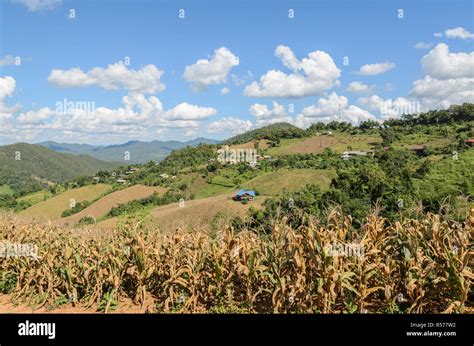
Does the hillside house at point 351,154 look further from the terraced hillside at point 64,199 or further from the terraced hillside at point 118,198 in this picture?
the terraced hillside at point 64,199

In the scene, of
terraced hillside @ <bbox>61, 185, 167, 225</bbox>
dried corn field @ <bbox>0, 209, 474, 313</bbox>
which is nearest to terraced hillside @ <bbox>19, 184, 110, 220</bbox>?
terraced hillside @ <bbox>61, 185, 167, 225</bbox>

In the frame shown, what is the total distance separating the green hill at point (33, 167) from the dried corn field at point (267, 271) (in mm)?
122534

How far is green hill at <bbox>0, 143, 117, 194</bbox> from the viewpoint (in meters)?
124

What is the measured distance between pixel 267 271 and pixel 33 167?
6379 inches

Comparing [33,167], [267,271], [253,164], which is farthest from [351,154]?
[33,167]

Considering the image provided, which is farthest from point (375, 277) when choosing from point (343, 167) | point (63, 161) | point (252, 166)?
point (63, 161)

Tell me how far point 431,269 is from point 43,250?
249 inches

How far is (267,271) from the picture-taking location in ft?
17.6

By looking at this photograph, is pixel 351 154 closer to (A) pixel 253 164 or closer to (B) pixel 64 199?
(A) pixel 253 164

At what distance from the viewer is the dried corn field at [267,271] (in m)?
4.71

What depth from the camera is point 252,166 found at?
69.2 metres

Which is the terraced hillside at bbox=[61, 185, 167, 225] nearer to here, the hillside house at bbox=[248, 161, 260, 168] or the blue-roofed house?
the hillside house at bbox=[248, 161, 260, 168]

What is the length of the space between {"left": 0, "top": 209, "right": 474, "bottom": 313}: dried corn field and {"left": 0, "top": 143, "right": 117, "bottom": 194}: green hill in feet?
402

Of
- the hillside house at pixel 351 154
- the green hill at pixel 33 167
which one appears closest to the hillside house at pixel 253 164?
the hillside house at pixel 351 154
